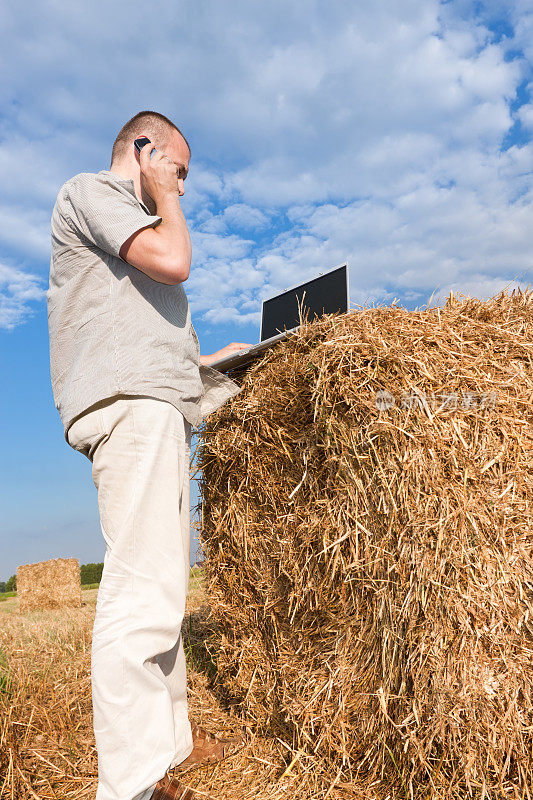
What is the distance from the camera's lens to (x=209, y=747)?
2.22m

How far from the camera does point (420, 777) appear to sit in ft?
5.55

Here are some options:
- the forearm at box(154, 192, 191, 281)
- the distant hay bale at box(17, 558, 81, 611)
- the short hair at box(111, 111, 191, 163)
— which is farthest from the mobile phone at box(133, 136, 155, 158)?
the distant hay bale at box(17, 558, 81, 611)

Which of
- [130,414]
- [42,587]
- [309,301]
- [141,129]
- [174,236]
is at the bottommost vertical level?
[42,587]

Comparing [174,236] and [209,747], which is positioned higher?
[174,236]

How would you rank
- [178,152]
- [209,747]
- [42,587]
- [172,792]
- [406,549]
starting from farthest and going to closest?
[42,587], [209,747], [178,152], [172,792], [406,549]

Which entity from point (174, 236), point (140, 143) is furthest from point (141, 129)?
point (174, 236)

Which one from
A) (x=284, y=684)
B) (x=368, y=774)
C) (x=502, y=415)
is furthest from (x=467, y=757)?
(x=502, y=415)

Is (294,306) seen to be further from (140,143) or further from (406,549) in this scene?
(406,549)

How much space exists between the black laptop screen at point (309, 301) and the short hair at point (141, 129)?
3.06 ft

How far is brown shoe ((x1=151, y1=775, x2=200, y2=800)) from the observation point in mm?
1930

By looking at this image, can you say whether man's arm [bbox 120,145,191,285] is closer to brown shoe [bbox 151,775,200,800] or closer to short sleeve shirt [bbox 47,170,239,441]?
short sleeve shirt [bbox 47,170,239,441]

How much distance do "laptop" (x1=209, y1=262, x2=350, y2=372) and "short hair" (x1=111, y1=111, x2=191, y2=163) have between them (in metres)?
0.91

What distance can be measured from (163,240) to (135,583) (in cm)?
110

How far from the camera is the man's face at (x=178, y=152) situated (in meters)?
2.03
